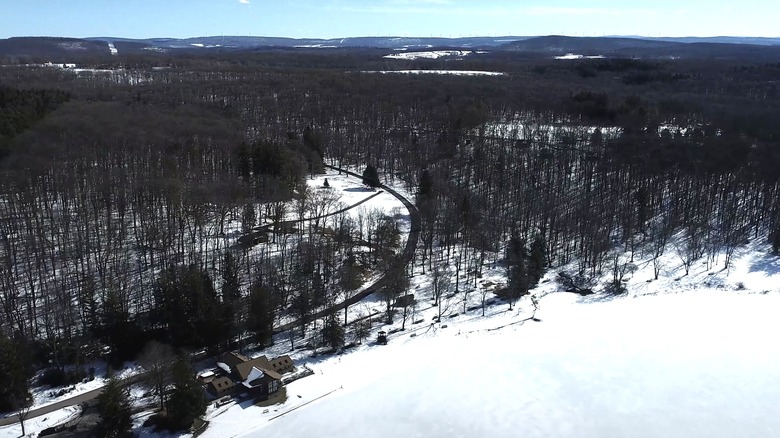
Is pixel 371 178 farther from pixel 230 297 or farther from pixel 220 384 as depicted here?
pixel 220 384

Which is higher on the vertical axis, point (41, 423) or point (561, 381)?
point (41, 423)

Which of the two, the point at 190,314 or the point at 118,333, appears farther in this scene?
the point at 190,314

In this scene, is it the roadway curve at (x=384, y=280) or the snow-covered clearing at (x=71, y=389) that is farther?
the roadway curve at (x=384, y=280)

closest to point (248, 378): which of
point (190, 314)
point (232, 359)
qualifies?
point (232, 359)

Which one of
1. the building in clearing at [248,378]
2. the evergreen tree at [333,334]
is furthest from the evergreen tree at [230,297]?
the evergreen tree at [333,334]

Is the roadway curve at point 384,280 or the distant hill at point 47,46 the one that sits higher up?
the distant hill at point 47,46

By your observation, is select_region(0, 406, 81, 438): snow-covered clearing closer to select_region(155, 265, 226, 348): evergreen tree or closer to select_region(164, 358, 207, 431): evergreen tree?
select_region(164, 358, 207, 431): evergreen tree

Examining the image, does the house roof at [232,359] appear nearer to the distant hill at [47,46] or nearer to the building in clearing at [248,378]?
the building in clearing at [248,378]
